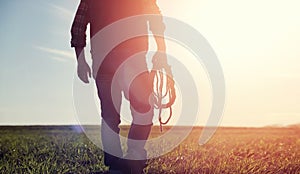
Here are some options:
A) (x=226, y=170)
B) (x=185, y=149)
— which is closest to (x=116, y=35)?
(x=226, y=170)

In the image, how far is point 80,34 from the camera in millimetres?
5812

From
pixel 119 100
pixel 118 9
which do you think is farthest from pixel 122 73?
pixel 118 9

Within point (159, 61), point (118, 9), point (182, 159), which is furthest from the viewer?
point (182, 159)

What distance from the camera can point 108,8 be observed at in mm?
5723

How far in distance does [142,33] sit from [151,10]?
11.4 inches

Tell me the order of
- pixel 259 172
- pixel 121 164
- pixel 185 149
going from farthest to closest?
pixel 185 149
pixel 259 172
pixel 121 164

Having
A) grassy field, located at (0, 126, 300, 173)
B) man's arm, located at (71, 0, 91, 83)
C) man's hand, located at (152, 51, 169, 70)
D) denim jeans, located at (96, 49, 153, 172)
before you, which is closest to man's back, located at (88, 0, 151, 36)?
man's arm, located at (71, 0, 91, 83)

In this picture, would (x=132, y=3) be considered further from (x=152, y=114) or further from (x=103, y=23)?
(x=152, y=114)

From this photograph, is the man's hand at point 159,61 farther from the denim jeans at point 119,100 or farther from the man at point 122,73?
the denim jeans at point 119,100

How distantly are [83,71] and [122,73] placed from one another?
0.47 metres

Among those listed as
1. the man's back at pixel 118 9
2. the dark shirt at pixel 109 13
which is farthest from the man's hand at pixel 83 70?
the man's back at pixel 118 9

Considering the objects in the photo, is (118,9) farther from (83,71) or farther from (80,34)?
(83,71)

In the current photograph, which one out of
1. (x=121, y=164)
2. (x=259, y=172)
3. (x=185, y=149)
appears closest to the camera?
(x=121, y=164)

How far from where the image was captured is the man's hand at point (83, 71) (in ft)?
18.7
